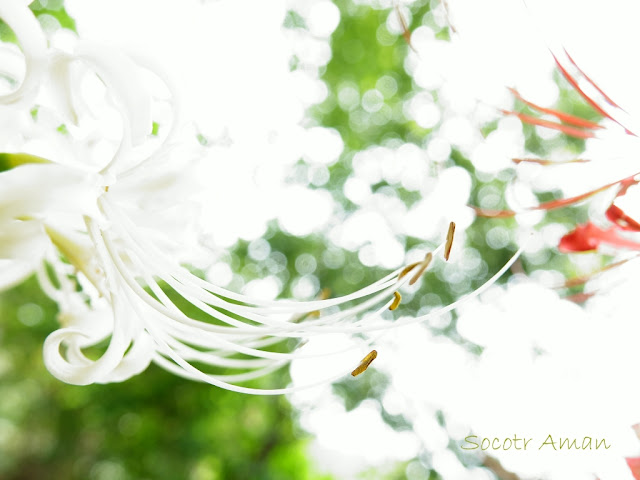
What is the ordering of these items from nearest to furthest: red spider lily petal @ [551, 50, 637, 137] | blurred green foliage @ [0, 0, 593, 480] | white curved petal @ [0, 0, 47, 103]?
white curved petal @ [0, 0, 47, 103] < red spider lily petal @ [551, 50, 637, 137] < blurred green foliage @ [0, 0, 593, 480]

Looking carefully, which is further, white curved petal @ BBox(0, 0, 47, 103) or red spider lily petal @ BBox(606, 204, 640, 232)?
red spider lily petal @ BBox(606, 204, 640, 232)

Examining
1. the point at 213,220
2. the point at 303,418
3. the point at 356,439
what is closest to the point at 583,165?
Answer: the point at 213,220

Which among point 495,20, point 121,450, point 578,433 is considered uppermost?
point 495,20

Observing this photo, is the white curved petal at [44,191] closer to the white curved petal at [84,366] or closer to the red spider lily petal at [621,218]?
the white curved petal at [84,366]

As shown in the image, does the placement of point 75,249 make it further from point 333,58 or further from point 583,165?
point 333,58

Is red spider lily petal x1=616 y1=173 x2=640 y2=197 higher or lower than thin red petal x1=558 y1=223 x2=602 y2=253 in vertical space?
higher

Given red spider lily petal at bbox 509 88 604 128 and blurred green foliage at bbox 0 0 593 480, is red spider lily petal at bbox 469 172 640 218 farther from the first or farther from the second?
blurred green foliage at bbox 0 0 593 480

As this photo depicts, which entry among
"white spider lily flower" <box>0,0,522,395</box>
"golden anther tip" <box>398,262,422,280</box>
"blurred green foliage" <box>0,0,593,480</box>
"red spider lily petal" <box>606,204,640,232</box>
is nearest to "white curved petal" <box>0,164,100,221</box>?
"white spider lily flower" <box>0,0,522,395</box>
